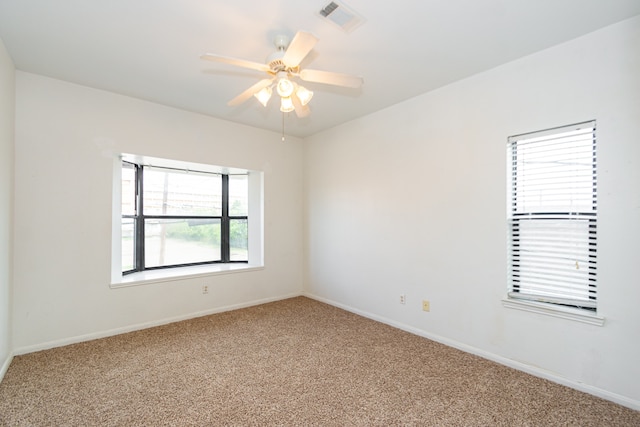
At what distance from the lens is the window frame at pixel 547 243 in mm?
2205

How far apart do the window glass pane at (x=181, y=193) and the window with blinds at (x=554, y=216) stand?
391 cm

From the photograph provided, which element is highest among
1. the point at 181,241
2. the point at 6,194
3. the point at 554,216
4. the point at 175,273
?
the point at 6,194

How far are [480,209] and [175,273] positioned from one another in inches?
142

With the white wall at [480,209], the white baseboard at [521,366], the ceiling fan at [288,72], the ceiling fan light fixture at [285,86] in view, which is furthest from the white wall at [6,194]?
the white baseboard at [521,366]

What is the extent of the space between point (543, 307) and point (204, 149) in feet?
12.7

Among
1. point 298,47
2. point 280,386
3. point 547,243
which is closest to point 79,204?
point 280,386

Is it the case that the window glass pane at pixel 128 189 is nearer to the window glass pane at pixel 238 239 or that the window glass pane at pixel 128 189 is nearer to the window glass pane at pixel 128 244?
the window glass pane at pixel 128 244

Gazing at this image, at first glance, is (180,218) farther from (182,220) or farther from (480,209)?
(480,209)

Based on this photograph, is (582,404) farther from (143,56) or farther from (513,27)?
(143,56)

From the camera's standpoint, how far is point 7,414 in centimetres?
193

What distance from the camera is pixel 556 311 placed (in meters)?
2.33

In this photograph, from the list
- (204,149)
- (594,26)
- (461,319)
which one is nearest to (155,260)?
(204,149)

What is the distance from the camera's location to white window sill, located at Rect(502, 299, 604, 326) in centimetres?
216

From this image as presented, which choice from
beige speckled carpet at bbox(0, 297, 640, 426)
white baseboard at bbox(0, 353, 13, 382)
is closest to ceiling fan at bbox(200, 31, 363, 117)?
beige speckled carpet at bbox(0, 297, 640, 426)
